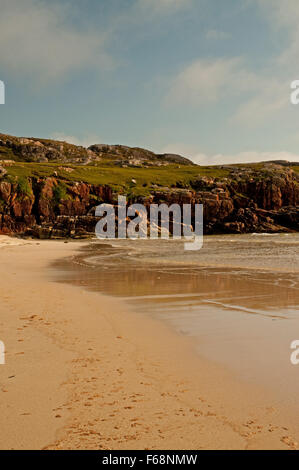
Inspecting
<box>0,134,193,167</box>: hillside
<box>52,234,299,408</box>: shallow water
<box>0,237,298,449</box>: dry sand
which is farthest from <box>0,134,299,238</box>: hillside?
<box>0,237,298,449</box>: dry sand

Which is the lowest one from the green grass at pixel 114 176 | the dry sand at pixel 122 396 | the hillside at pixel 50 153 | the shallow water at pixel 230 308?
the shallow water at pixel 230 308

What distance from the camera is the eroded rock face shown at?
53.5m

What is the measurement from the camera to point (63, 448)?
274 cm

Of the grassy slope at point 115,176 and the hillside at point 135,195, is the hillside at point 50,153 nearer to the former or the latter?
the grassy slope at point 115,176

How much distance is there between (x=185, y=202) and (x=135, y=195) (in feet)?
31.8

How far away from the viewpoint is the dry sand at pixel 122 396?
113 inches

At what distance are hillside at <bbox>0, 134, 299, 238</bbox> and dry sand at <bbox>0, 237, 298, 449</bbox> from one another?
154ft

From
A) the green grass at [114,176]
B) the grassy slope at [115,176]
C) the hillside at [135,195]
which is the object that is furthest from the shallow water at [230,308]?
the grassy slope at [115,176]

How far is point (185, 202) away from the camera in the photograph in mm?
66062

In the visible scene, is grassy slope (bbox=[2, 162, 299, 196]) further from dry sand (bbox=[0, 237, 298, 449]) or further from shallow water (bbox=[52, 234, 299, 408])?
dry sand (bbox=[0, 237, 298, 449])

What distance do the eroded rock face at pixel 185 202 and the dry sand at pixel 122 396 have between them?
46966 millimetres

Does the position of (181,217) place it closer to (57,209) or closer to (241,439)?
(57,209)

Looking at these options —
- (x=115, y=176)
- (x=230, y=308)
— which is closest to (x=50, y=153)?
(x=115, y=176)

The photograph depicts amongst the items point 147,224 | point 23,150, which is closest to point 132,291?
point 147,224
